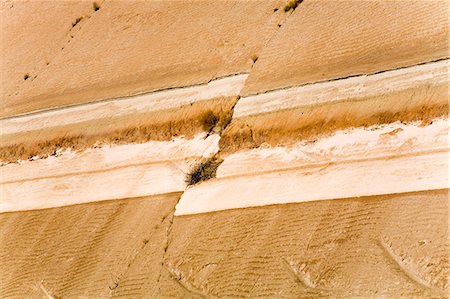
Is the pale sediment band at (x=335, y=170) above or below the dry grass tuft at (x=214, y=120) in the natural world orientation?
below

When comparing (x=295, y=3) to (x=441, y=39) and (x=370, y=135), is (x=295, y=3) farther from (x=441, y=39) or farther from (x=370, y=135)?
(x=370, y=135)

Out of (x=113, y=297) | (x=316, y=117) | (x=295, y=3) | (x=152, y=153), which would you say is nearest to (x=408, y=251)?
(x=316, y=117)

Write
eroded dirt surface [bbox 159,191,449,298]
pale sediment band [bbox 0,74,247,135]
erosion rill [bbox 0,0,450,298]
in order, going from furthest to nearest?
pale sediment band [bbox 0,74,247,135], erosion rill [bbox 0,0,450,298], eroded dirt surface [bbox 159,191,449,298]

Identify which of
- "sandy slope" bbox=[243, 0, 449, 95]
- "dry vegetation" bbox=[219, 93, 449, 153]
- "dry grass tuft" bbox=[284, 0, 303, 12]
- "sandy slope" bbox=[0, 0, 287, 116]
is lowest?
"dry vegetation" bbox=[219, 93, 449, 153]

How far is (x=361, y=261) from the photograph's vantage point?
6.29 metres

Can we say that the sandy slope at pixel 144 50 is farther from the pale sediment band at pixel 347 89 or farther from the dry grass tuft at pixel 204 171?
the dry grass tuft at pixel 204 171

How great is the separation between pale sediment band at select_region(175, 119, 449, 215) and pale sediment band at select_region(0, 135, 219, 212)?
1.84 ft

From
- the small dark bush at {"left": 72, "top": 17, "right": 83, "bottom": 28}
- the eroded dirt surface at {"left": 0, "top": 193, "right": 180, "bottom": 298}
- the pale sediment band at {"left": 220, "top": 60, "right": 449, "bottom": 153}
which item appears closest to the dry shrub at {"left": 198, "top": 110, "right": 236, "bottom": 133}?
the pale sediment band at {"left": 220, "top": 60, "right": 449, "bottom": 153}

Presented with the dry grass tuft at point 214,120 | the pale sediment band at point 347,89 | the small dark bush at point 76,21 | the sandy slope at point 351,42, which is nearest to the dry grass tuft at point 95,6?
the small dark bush at point 76,21

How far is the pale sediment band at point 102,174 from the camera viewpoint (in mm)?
8695

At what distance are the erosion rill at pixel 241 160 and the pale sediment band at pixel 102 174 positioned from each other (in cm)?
3

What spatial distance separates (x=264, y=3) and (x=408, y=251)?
6220 mm

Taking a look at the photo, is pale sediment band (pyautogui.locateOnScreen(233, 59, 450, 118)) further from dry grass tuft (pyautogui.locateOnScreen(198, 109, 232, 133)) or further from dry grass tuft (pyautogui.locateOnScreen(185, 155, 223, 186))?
dry grass tuft (pyautogui.locateOnScreen(185, 155, 223, 186))

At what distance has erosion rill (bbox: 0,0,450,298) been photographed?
6.60 m
